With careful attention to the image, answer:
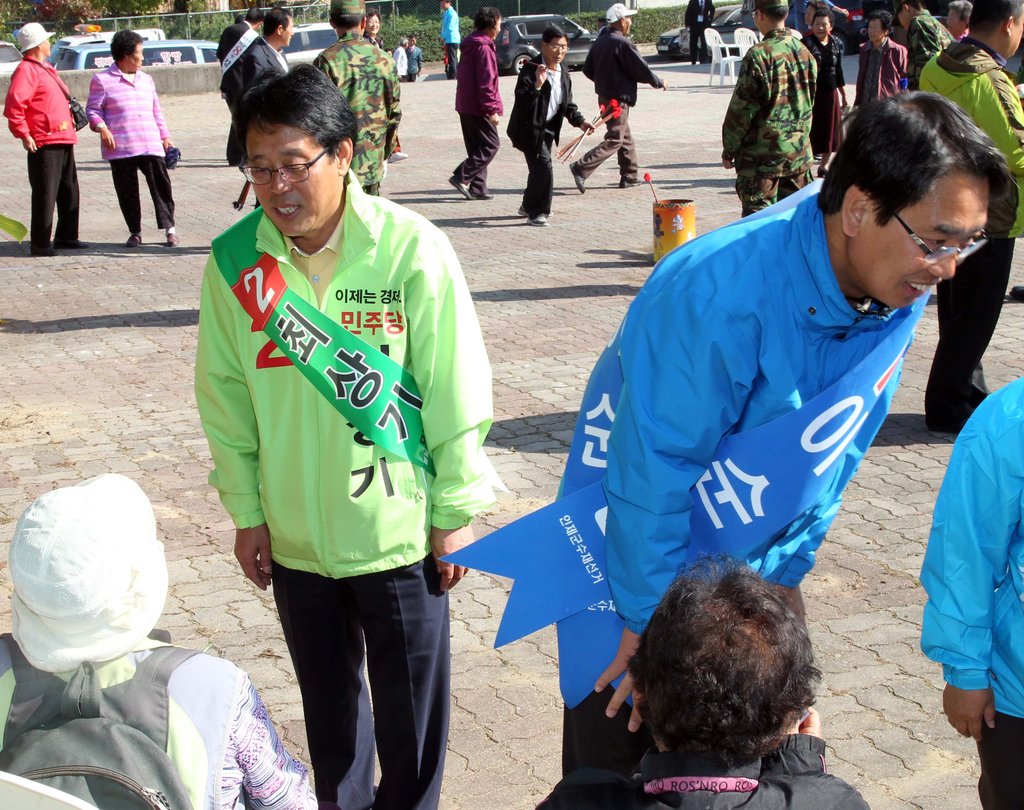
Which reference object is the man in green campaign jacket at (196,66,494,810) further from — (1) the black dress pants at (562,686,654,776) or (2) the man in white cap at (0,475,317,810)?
(2) the man in white cap at (0,475,317,810)

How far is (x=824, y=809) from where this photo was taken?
185 cm

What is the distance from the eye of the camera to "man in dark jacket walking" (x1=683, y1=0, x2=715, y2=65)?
3055 centimetres

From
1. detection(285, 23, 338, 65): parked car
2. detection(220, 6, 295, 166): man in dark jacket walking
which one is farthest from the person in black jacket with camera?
detection(285, 23, 338, 65): parked car

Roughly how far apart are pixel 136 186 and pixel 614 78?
5.45 m

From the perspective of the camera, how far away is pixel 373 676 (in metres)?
3.08

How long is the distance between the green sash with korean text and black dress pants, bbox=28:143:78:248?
8931 millimetres

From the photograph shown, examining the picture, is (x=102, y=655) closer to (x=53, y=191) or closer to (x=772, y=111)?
(x=772, y=111)

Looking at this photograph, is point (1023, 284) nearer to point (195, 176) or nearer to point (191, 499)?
point (191, 499)

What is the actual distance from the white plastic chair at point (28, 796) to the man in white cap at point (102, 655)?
37cm

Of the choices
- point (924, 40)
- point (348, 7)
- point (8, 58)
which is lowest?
point (8, 58)

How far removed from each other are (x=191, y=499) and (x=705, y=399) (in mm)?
3945

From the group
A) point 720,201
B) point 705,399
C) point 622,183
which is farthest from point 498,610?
point 622,183

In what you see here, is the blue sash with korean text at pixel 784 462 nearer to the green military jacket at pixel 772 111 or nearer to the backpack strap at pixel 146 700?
the backpack strap at pixel 146 700

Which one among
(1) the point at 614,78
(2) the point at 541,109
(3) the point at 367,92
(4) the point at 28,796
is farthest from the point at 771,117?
(4) the point at 28,796
